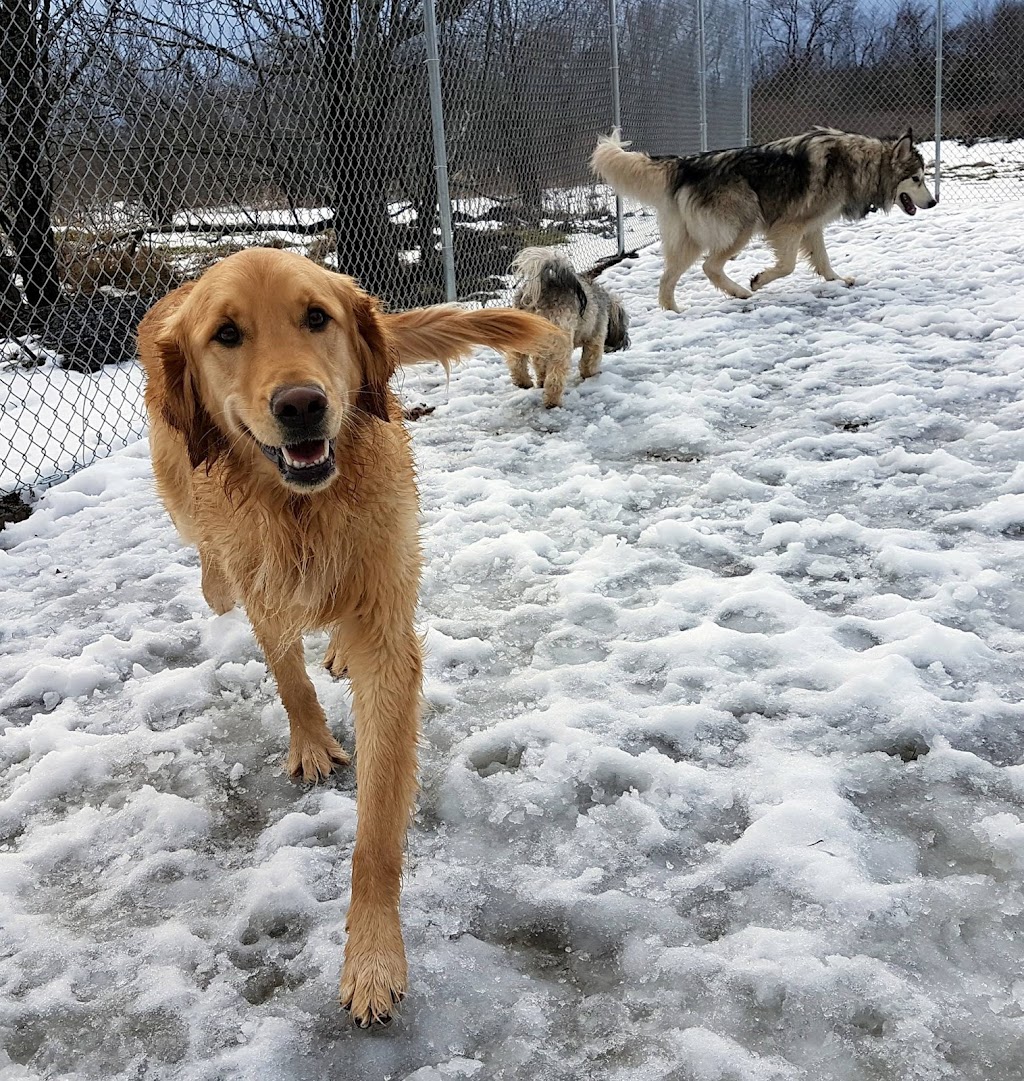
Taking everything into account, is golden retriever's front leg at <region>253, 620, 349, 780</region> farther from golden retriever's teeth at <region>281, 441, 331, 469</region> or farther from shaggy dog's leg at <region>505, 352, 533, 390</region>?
shaggy dog's leg at <region>505, 352, 533, 390</region>

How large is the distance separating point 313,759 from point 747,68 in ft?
57.0

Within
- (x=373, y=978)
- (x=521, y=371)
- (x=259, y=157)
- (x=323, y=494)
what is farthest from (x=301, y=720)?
(x=259, y=157)

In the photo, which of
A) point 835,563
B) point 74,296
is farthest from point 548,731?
point 74,296

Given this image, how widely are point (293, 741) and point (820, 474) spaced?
2.80 m

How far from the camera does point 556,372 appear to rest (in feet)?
18.0

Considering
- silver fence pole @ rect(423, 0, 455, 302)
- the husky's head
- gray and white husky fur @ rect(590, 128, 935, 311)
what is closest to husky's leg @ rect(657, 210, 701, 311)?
gray and white husky fur @ rect(590, 128, 935, 311)

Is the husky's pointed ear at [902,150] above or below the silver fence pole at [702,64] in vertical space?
below

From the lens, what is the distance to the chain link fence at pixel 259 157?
5.42 m

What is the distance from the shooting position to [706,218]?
8.05 meters

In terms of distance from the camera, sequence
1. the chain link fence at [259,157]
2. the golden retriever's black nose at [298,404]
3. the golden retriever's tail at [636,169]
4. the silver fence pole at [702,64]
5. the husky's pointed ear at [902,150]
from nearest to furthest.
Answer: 1. the golden retriever's black nose at [298,404]
2. the chain link fence at [259,157]
3. the golden retriever's tail at [636,169]
4. the husky's pointed ear at [902,150]
5. the silver fence pole at [702,64]

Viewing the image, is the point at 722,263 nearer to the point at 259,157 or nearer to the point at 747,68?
the point at 259,157

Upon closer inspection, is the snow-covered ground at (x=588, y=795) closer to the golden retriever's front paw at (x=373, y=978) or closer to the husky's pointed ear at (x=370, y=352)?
the golden retriever's front paw at (x=373, y=978)

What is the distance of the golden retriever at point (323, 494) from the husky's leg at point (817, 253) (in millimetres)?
7126

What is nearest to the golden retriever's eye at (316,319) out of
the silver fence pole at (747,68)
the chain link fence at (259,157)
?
the chain link fence at (259,157)
